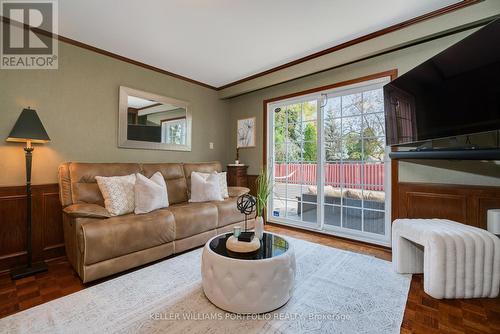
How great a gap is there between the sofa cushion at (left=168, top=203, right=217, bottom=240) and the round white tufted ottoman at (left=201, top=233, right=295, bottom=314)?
942 millimetres

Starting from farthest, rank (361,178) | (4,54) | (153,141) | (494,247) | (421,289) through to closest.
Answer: (153,141)
(361,178)
(4,54)
(421,289)
(494,247)

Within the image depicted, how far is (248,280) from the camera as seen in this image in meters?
1.51

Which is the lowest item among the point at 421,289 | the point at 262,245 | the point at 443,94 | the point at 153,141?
the point at 421,289

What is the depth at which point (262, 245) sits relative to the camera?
189 cm

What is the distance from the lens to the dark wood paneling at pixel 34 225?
7.36ft

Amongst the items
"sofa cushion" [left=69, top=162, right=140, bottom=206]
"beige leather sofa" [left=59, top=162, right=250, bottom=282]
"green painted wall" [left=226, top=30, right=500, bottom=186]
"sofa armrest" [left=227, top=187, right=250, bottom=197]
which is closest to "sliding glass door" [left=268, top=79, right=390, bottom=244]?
"green painted wall" [left=226, top=30, right=500, bottom=186]

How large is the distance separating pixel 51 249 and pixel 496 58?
4384 millimetres

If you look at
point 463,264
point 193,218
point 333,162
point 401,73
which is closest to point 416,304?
Answer: point 463,264

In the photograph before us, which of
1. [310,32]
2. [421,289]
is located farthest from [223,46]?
[421,289]

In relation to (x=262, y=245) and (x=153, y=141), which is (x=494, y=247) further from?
(x=153, y=141)

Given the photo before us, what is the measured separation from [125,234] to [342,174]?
2763 mm

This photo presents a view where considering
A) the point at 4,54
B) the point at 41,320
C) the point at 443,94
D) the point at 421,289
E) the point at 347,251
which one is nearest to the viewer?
the point at 41,320

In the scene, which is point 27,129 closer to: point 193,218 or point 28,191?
point 28,191

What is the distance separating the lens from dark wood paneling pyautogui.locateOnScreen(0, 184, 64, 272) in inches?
88.3
